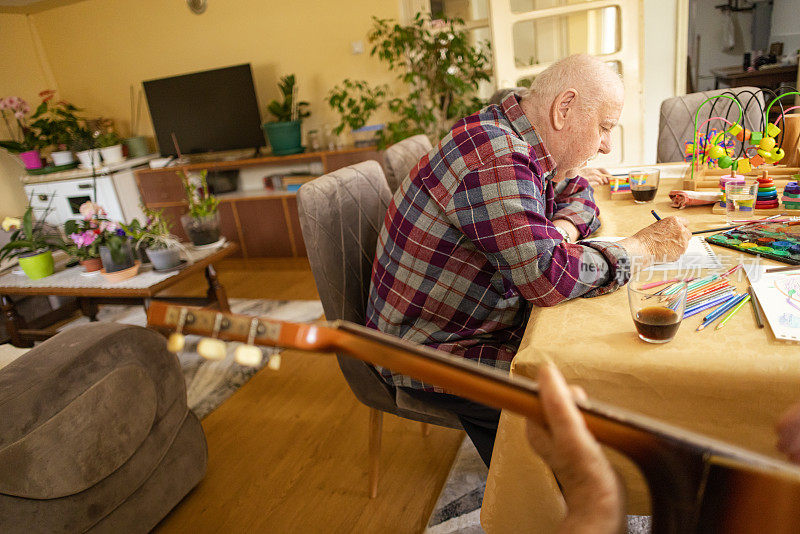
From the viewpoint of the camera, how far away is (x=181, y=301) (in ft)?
8.43

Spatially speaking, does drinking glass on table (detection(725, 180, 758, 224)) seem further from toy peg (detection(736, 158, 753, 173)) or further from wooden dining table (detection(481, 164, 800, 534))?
wooden dining table (detection(481, 164, 800, 534))

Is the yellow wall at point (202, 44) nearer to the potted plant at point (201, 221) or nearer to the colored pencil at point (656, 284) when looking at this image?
the potted plant at point (201, 221)

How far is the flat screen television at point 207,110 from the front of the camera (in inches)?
153

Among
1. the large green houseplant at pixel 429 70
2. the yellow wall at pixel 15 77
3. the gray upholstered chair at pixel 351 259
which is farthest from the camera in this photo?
the yellow wall at pixel 15 77

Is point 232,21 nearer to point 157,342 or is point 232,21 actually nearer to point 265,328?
point 157,342

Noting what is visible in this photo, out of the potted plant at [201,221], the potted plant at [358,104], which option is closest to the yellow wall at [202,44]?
the potted plant at [358,104]

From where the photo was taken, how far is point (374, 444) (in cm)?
144

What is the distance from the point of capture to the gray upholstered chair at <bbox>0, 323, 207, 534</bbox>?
44.7 inches

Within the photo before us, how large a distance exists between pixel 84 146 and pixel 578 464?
487cm

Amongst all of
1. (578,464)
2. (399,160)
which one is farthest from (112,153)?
(578,464)

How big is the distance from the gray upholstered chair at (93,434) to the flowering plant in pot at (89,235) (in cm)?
109

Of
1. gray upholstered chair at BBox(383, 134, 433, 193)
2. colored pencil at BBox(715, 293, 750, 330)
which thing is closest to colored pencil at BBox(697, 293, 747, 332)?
colored pencil at BBox(715, 293, 750, 330)

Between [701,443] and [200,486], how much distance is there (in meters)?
1.66

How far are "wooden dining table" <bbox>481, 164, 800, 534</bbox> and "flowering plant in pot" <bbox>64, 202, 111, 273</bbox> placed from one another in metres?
2.18
